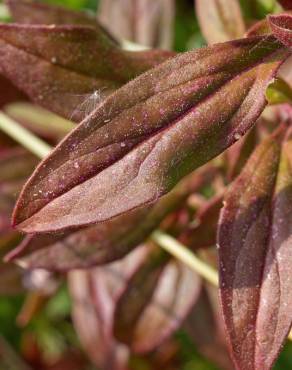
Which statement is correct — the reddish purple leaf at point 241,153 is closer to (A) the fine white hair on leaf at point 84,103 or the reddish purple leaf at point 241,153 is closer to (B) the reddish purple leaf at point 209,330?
(A) the fine white hair on leaf at point 84,103

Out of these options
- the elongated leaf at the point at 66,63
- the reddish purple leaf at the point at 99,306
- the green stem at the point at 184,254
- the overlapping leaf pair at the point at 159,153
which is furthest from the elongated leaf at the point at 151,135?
the reddish purple leaf at the point at 99,306

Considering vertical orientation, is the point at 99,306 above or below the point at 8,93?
below

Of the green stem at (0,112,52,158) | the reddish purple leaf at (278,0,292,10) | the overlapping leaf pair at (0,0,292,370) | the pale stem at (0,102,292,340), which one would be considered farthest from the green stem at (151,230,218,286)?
the reddish purple leaf at (278,0,292,10)

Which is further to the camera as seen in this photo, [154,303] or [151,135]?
[154,303]

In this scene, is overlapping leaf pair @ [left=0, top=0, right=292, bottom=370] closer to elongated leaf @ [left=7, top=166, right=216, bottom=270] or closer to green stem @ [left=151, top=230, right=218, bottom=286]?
elongated leaf @ [left=7, top=166, right=216, bottom=270]

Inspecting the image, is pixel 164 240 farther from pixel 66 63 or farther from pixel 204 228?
pixel 66 63

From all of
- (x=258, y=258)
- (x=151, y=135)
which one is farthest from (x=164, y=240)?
(x=151, y=135)
